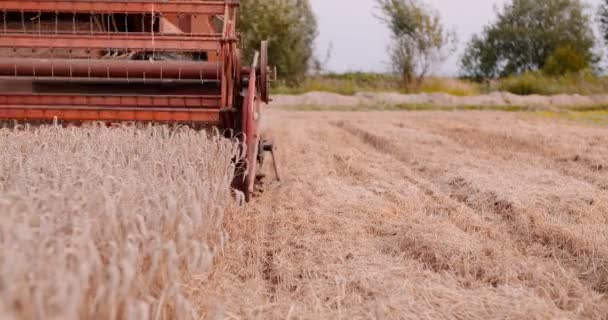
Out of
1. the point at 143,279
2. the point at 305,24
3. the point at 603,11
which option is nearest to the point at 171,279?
the point at 143,279

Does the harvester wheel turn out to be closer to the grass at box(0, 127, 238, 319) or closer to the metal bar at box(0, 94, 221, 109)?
the metal bar at box(0, 94, 221, 109)

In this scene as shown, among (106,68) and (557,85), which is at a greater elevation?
(106,68)

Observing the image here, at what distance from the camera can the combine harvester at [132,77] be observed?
21.5 feet

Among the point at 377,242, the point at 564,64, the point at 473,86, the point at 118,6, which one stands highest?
the point at 118,6

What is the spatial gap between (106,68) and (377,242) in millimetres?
3091

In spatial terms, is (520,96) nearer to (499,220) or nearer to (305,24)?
(305,24)

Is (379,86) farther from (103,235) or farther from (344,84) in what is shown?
(103,235)

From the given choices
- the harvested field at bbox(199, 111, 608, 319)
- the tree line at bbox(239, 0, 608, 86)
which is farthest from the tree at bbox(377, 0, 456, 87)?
the harvested field at bbox(199, 111, 608, 319)

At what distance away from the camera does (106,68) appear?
6.77 metres

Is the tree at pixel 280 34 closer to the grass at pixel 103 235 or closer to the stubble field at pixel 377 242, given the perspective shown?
the stubble field at pixel 377 242

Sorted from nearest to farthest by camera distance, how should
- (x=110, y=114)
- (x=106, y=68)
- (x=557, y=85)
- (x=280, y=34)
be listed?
(x=110, y=114) < (x=106, y=68) < (x=557, y=85) < (x=280, y=34)

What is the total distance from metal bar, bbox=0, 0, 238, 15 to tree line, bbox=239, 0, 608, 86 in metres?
20.8

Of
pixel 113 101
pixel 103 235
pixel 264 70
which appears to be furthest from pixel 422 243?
pixel 113 101

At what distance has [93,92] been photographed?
7141mm
